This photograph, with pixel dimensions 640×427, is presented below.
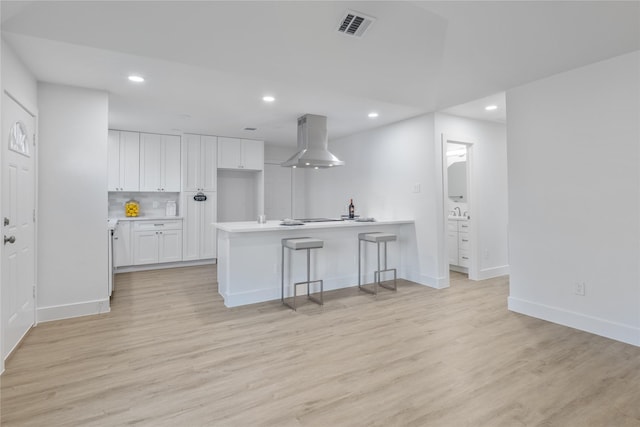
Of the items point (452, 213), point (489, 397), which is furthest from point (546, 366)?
point (452, 213)

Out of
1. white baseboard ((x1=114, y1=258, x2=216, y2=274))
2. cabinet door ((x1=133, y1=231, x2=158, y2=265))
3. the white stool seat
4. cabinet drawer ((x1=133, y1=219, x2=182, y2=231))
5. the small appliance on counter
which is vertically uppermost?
the small appliance on counter

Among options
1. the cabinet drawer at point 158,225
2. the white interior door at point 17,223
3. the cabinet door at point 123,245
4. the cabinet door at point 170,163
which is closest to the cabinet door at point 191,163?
the cabinet door at point 170,163

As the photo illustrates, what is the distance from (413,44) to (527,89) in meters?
1.35

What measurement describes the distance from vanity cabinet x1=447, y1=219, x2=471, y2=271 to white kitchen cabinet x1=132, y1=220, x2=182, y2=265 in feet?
15.3

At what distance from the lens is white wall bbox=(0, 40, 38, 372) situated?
2.35m

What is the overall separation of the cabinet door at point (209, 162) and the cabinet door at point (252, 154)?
54 cm

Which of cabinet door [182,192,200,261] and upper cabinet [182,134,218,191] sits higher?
upper cabinet [182,134,218,191]

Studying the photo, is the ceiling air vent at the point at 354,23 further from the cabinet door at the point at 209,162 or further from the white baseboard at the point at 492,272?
the cabinet door at the point at 209,162

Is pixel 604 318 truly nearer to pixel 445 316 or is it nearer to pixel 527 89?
pixel 445 316

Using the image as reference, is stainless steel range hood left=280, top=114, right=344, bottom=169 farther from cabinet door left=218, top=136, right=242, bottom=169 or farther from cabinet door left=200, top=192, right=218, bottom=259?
cabinet door left=200, top=192, right=218, bottom=259

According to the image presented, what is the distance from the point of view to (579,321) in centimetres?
301

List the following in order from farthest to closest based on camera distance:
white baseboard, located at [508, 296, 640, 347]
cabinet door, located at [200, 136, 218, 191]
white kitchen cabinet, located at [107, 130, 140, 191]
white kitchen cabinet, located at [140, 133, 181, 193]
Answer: cabinet door, located at [200, 136, 218, 191] < white kitchen cabinet, located at [140, 133, 181, 193] < white kitchen cabinet, located at [107, 130, 140, 191] < white baseboard, located at [508, 296, 640, 347]

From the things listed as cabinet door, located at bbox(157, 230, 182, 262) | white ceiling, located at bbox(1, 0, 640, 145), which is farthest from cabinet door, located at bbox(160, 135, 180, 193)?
white ceiling, located at bbox(1, 0, 640, 145)

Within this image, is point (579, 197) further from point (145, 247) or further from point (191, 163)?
point (145, 247)
